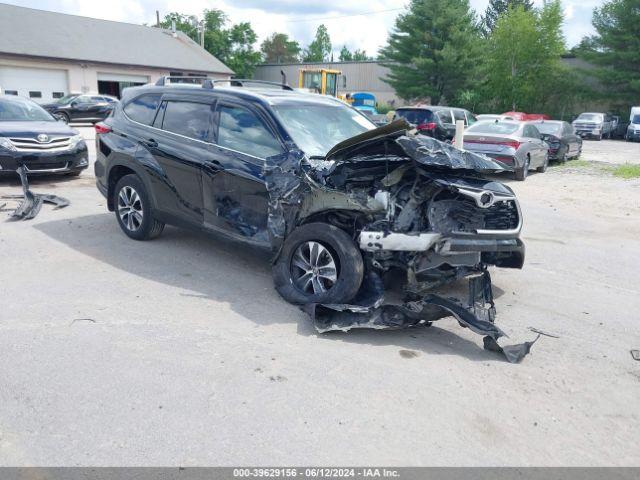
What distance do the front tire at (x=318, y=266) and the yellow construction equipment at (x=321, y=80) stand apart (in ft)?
86.4

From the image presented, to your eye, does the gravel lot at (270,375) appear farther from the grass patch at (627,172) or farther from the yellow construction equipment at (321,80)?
the yellow construction equipment at (321,80)

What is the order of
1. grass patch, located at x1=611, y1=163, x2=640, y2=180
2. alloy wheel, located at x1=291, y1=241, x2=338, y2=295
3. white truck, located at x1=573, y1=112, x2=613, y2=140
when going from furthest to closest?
white truck, located at x1=573, y1=112, x2=613, y2=140, grass patch, located at x1=611, y1=163, x2=640, y2=180, alloy wheel, located at x1=291, y1=241, x2=338, y2=295

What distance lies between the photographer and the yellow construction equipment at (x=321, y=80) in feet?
100

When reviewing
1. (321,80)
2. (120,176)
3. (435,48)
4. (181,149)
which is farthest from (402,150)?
(435,48)

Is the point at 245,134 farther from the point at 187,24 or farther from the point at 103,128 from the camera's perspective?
the point at 187,24

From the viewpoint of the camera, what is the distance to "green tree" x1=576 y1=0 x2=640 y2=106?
4069 centimetres

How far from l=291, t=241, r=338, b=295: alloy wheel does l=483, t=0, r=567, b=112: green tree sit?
43.0 metres

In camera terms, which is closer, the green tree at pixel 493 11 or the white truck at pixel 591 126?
the white truck at pixel 591 126

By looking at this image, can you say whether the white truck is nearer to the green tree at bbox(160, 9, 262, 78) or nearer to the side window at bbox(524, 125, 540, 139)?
the side window at bbox(524, 125, 540, 139)

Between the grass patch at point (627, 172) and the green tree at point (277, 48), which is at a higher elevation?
the green tree at point (277, 48)

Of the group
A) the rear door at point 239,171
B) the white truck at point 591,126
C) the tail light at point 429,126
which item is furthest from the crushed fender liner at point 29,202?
the white truck at point 591,126

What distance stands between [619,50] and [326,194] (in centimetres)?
4543

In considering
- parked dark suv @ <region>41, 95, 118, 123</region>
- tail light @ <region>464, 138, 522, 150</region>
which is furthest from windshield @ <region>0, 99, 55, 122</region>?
parked dark suv @ <region>41, 95, 118, 123</region>

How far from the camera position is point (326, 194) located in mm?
4910
